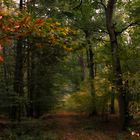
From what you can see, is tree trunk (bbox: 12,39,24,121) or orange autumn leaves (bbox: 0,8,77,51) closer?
orange autumn leaves (bbox: 0,8,77,51)

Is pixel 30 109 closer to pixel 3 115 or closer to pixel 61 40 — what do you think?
pixel 3 115

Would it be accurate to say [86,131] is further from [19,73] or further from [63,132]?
[19,73]

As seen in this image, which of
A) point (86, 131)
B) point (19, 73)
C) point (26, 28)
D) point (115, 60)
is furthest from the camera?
point (19, 73)

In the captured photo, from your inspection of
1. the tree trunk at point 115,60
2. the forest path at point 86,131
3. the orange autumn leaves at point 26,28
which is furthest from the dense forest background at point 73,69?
the orange autumn leaves at point 26,28

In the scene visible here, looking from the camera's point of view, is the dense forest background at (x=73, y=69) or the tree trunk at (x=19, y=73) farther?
the tree trunk at (x=19, y=73)

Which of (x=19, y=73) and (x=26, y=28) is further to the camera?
(x=19, y=73)

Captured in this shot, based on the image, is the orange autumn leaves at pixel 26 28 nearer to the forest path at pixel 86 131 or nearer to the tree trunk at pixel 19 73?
the forest path at pixel 86 131

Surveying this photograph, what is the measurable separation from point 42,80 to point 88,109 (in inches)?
153

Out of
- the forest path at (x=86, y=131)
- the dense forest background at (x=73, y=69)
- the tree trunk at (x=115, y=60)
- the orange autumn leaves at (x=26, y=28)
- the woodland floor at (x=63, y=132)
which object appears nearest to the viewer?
the orange autumn leaves at (x=26, y=28)

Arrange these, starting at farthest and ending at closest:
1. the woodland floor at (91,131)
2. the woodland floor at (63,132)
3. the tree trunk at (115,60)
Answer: the tree trunk at (115,60) → the woodland floor at (91,131) → the woodland floor at (63,132)

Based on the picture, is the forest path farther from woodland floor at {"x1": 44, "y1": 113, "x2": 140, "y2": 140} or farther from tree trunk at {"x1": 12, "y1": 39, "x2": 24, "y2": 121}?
tree trunk at {"x1": 12, "y1": 39, "x2": 24, "y2": 121}

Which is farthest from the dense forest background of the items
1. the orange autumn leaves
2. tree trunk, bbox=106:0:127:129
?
the orange autumn leaves

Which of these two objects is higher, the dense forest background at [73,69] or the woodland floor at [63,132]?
the dense forest background at [73,69]

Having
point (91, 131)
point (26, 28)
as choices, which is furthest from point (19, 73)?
point (26, 28)
